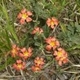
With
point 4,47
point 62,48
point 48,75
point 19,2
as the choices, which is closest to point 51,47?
point 62,48

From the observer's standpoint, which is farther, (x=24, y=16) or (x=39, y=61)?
(x=24, y=16)

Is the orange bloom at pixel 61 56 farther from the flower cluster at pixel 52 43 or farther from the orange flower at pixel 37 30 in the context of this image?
the orange flower at pixel 37 30

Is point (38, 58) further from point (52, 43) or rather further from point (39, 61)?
point (52, 43)

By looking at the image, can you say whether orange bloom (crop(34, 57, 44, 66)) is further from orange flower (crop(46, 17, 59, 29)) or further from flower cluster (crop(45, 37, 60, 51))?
orange flower (crop(46, 17, 59, 29))

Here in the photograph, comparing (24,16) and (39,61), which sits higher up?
(24,16)

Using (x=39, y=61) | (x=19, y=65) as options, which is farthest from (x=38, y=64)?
(x=19, y=65)

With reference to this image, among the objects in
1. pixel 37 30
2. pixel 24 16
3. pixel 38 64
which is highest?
pixel 24 16

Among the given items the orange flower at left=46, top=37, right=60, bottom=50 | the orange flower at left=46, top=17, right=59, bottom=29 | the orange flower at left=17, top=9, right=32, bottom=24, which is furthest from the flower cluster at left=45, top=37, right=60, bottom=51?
the orange flower at left=17, top=9, right=32, bottom=24

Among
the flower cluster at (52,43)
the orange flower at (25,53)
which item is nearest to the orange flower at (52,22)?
the flower cluster at (52,43)
